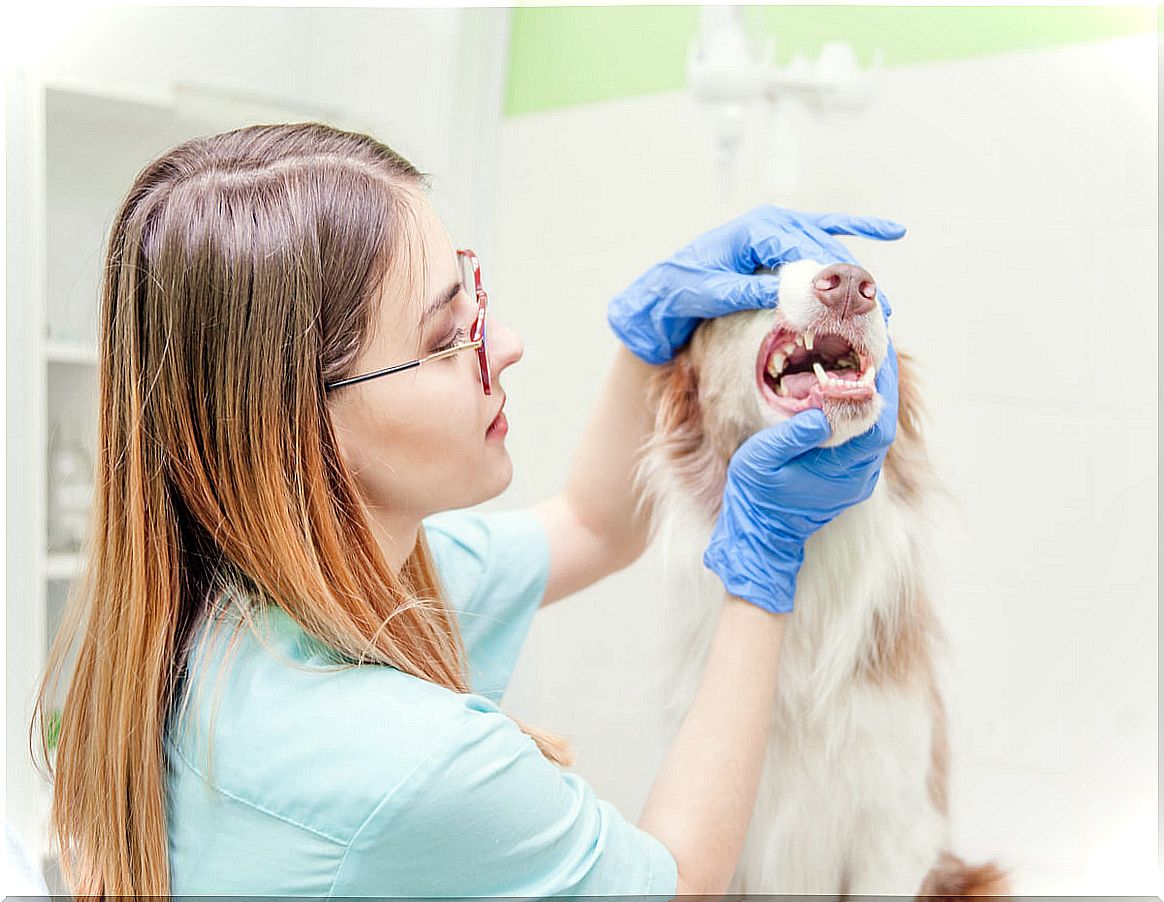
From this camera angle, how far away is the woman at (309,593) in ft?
2.64

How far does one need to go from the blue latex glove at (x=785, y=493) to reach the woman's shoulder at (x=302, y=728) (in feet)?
0.98

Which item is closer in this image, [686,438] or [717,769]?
[717,769]

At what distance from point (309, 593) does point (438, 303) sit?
0.89 feet

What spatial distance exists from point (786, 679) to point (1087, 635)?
0.31 metres

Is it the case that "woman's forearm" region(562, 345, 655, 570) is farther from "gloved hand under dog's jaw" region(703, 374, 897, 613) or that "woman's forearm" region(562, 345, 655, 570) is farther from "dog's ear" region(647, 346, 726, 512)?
"gloved hand under dog's jaw" region(703, 374, 897, 613)

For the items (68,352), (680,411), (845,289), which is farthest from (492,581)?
(68,352)

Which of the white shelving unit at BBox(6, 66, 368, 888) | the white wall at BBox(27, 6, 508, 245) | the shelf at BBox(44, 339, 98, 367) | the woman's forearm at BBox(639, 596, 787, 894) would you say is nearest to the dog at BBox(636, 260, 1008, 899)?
the woman's forearm at BBox(639, 596, 787, 894)

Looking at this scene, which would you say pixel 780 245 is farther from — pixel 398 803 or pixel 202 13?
pixel 202 13

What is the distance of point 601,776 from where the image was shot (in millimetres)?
1467

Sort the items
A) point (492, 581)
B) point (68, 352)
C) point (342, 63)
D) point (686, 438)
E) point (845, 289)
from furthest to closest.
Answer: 1. point (342, 63)
2. point (68, 352)
3. point (492, 581)
4. point (686, 438)
5. point (845, 289)

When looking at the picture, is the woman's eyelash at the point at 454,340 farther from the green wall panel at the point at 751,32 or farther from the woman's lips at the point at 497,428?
the green wall panel at the point at 751,32

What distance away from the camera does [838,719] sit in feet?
3.52

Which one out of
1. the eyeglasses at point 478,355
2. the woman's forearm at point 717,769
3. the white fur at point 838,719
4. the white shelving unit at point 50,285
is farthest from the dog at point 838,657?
the white shelving unit at point 50,285

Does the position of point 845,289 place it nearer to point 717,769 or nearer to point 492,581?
point 717,769
